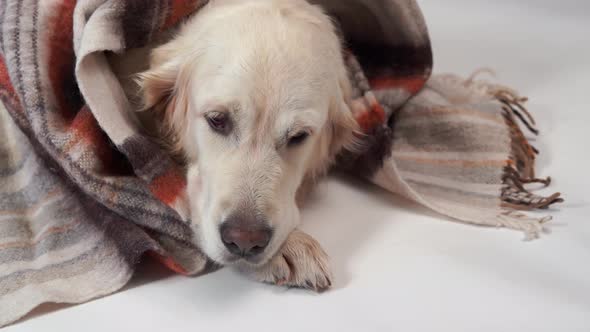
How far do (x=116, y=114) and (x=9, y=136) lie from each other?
0.56 m

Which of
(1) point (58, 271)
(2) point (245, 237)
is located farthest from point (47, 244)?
(2) point (245, 237)

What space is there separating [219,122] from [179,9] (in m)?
0.51

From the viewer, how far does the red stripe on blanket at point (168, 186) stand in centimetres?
188

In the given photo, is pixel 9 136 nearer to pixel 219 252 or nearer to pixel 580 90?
pixel 219 252

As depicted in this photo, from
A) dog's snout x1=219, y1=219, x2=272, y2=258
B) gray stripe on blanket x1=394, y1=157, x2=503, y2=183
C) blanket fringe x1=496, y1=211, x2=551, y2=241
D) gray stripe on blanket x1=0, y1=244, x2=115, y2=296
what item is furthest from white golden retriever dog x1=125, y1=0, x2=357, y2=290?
blanket fringe x1=496, y1=211, x2=551, y2=241

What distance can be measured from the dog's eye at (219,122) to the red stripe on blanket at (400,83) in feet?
3.06

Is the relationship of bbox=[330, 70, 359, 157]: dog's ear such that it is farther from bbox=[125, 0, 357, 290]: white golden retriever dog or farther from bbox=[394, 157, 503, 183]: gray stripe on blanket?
bbox=[394, 157, 503, 183]: gray stripe on blanket

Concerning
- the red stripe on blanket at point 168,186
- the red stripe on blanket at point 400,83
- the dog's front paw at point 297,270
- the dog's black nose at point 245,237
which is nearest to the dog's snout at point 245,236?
the dog's black nose at point 245,237

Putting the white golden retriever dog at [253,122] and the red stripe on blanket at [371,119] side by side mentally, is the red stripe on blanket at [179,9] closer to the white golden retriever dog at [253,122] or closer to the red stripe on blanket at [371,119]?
the white golden retriever dog at [253,122]

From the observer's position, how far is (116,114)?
189 centimetres

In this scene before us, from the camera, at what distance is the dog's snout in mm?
1676

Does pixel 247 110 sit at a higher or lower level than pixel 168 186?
higher

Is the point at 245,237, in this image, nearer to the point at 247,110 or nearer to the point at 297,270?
the point at 297,270

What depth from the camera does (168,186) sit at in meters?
1.90
